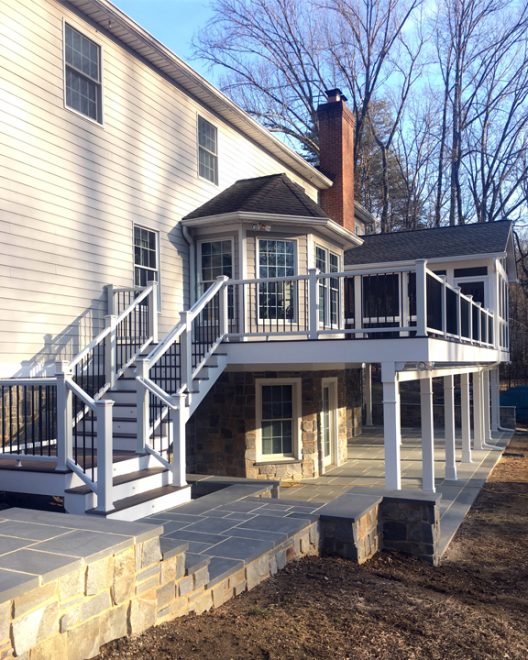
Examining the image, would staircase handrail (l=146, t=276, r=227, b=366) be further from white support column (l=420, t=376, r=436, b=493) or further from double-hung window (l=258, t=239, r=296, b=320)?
white support column (l=420, t=376, r=436, b=493)

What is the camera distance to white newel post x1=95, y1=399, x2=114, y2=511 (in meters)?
5.41

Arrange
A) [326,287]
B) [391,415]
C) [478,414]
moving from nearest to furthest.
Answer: [391,415] → [326,287] → [478,414]

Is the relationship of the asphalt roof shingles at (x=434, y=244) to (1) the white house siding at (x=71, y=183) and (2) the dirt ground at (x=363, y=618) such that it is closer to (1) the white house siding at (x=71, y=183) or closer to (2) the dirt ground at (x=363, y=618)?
(1) the white house siding at (x=71, y=183)

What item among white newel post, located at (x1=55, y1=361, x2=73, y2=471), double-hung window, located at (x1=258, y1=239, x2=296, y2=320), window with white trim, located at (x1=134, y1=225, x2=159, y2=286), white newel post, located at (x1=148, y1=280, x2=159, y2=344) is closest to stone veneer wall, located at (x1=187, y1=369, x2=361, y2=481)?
double-hung window, located at (x1=258, y1=239, x2=296, y2=320)

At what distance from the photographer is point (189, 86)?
1116 cm

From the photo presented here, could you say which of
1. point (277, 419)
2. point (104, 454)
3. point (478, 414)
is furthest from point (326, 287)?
point (104, 454)

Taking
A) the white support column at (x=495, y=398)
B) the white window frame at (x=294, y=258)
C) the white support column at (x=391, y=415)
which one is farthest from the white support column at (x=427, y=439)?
the white support column at (x=495, y=398)

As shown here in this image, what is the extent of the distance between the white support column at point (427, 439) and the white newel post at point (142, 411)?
4849 mm

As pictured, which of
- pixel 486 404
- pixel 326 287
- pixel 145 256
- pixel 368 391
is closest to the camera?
pixel 145 256

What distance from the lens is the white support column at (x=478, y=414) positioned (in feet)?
50.0

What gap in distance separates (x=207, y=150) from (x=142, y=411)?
6.81 meters

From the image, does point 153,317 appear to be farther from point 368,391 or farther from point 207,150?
point 368,391

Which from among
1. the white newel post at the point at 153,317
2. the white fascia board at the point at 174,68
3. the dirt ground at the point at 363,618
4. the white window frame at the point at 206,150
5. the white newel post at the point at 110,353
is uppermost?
the white fascia board at the point at 174,68

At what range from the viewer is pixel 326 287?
41.1 feet
